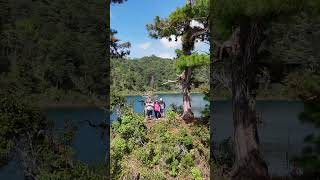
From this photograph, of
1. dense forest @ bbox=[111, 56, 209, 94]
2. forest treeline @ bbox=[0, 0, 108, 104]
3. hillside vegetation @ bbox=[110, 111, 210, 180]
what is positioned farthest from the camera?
hillside vegetation @ bbox=[110, 111, 210, 180]

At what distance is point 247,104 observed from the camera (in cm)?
431

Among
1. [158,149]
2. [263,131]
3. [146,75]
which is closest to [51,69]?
[146,75]

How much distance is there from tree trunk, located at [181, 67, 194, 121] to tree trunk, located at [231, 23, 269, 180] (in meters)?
1.40

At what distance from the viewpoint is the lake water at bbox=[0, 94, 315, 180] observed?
461 centimetres

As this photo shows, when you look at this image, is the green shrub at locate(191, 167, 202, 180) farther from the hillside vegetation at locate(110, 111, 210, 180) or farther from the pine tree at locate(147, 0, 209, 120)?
the pine tree at locate(147, 0, 209, 120)

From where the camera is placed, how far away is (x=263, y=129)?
4703 millimetres

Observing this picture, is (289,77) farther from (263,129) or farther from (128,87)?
(128,87)

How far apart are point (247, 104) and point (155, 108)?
1532mm

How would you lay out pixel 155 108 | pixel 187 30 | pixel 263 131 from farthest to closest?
1. pixel 187 30
2. pixel 155 108
3. pixel 263 131

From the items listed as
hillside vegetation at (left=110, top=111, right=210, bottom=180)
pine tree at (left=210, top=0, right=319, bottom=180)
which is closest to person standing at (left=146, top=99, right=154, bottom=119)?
hillside vegetation at (left=110, top=111, right=210, bottom=180)

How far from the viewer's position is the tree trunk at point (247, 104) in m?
4.28

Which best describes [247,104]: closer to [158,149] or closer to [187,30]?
[158,149]

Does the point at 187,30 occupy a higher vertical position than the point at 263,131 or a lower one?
higher

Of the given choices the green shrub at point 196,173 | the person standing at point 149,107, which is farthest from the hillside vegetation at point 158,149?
the person standing at point 149,107
